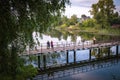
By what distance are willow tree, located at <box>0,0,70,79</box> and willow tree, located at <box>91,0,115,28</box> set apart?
75490 millimetres

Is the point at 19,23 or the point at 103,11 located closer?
the point at 19,23

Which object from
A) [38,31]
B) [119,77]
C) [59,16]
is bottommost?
[119,77]

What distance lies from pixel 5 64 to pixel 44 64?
2071 centimetres

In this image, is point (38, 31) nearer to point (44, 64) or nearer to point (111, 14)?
point (44, 64)

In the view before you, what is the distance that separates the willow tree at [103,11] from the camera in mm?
82688

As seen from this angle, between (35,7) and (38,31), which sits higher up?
(35,7)

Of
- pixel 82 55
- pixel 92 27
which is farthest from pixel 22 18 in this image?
pixel 92 27

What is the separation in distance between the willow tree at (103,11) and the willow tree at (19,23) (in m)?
75.5

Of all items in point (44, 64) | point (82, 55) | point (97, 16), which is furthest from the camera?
point (97, 16)

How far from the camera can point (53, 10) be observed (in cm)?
951

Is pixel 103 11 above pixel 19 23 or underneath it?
above

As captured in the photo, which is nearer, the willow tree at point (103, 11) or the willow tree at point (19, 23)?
the willow tree at point (19, 23)

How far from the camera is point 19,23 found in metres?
8.79

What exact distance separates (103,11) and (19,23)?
3051 inches
